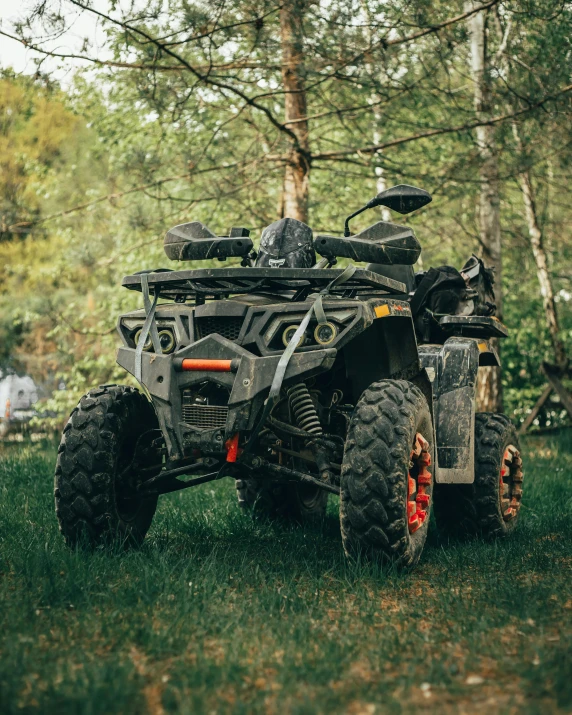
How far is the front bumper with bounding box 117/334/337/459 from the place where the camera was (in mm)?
4840

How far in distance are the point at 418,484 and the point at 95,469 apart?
1.80 meters

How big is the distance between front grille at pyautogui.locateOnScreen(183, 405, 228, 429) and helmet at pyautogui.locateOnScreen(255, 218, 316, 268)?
3.96ft

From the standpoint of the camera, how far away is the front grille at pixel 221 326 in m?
5.26

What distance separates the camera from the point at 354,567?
16.5 feet

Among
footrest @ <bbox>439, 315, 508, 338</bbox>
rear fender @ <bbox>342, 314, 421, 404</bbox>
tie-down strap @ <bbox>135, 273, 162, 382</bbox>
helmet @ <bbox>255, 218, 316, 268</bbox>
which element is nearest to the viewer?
tie-down strap @ <bbox>135, 273, 162, 382</bbox>

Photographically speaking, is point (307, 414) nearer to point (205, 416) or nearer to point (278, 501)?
point (205, 416)

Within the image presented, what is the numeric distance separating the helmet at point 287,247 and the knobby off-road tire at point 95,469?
1.23 m

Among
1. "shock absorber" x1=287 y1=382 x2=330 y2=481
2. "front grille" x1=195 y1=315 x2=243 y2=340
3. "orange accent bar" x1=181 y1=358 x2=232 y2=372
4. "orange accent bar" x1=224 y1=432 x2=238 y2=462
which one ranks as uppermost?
"front grille" x1=195 y1=315 x2=243 y2=340

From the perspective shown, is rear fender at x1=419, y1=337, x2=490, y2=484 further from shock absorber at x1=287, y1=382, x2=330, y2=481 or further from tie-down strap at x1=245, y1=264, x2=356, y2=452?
tie-down strap at x1=245, y1=264, x2=356, y2=452

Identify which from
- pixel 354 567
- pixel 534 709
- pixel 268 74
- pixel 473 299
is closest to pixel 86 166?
pixel 268 74

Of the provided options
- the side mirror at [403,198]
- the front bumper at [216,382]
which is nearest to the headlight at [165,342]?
the front bumper at [216,382]

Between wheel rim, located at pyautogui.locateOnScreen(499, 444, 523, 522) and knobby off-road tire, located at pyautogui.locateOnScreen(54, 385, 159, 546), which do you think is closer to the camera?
knobby off-road tire, located at pyautogui.locateOnScreen(54, 385, 159, 546)

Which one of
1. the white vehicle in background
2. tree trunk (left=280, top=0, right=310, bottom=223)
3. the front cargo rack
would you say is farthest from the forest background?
the white vehicle in background

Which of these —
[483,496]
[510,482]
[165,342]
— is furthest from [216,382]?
[510,482]
